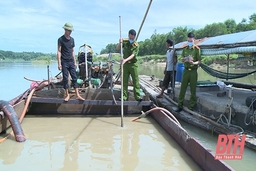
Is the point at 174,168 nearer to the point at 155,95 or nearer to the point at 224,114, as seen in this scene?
the point at 224,114

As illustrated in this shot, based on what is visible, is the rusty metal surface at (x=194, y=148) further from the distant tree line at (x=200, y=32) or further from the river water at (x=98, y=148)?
the distant tree line at (x=200, y=32)

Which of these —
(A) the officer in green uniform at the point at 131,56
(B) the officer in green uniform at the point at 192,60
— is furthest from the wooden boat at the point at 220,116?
(A) the officer in green uniform at the point at 131,56

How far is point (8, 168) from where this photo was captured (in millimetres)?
3723

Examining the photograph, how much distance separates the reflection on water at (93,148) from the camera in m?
3.83

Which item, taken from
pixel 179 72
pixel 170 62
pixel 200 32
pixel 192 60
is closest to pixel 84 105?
pixel 170 62

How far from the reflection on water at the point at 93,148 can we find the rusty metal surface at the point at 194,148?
4.7 inches

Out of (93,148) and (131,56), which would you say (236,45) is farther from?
(93,148)

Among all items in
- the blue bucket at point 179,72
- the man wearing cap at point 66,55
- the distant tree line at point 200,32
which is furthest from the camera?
the distant tree line at point 200,32

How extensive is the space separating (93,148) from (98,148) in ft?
0.29

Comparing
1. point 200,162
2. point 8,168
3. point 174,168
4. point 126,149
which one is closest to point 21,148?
point 8,168

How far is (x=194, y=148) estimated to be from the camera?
385 cm

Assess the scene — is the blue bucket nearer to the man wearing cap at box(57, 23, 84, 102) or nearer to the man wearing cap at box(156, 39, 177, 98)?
the man wearing cap at box(156, 39, 177, 98)

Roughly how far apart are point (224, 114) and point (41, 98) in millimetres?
4350

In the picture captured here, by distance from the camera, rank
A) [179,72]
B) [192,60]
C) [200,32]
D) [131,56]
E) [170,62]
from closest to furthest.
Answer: [192,60]
[131,56]
[170,62]
[179,72]
[200,32]
